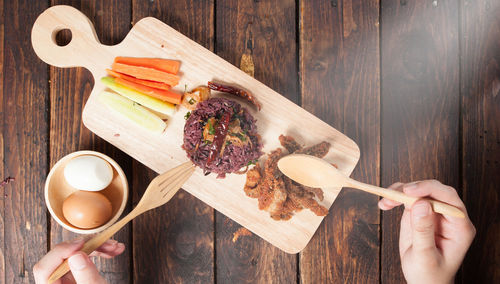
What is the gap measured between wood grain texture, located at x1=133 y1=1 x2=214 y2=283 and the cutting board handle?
341 mm

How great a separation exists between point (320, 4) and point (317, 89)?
589 millimetres

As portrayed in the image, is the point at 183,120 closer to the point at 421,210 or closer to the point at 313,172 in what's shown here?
the point at 313,172

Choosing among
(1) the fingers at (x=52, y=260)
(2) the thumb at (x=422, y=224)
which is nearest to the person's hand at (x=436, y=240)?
(2) the thumb at (x=422, y=224)

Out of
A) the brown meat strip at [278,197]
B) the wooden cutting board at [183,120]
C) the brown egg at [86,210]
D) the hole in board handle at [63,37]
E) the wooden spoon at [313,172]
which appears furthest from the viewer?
the hole in board handle at [63,37]

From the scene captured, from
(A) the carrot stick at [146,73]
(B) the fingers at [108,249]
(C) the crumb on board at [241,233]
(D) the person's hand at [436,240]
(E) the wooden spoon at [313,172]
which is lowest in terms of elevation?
(C) the crumb on board at [241,233]

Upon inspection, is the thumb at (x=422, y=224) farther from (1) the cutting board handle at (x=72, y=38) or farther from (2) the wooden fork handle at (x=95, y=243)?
(1) the cutting board handle at (x=72, y=38)

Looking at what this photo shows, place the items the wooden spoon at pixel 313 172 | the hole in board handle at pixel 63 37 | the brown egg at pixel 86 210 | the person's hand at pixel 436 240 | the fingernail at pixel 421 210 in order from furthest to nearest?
the hole in board handle at pixel 63 37, the brown egg at pixel 86 210, the wooden spoon at pixel 313 172, the person's hand at pixel 436 240, the fingernail at pixel 421 210

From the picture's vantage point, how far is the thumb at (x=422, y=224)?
179 cm

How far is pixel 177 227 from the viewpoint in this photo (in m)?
2.57

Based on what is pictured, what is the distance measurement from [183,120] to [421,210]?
4.88 ft

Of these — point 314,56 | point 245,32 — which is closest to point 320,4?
point 314,56

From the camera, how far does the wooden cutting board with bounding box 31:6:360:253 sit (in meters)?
2.39

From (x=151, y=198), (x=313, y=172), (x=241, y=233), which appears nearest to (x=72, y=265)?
(x=151, y=198)

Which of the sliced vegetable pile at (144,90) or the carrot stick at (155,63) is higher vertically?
the carrot stick at (155,63)
